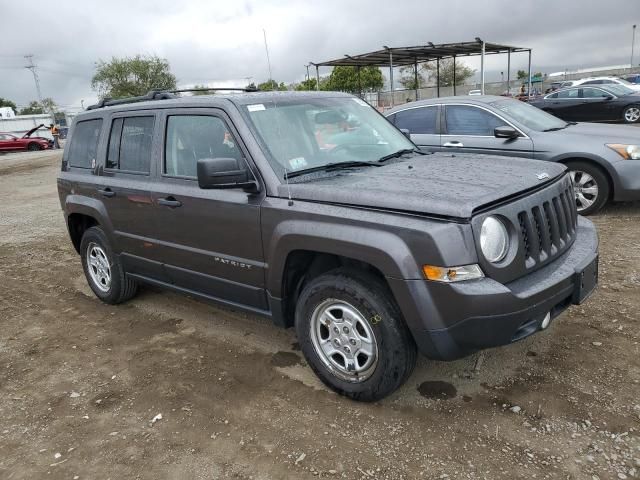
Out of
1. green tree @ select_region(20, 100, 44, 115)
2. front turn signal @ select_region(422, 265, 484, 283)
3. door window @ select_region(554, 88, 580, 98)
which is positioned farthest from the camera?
green tree @ select_region(20, 100, 44, 115)

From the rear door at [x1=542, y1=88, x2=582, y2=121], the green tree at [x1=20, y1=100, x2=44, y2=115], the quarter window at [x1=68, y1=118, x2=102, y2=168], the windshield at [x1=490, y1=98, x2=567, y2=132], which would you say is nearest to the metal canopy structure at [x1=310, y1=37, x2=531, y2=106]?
the rear door at [x1=542, y1=88, x2=582, y2=121]

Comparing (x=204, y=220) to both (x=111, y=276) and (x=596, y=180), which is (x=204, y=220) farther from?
(x=596, y=180)

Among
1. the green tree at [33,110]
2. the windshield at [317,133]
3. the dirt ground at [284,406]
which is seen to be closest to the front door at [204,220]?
the windshield at [317,133]

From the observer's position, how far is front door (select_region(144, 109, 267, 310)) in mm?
3508

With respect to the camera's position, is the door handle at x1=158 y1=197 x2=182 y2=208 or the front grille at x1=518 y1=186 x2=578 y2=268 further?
the door handle at x1=158 y1=197 x2=182 y2=208

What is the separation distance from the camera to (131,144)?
4430mm

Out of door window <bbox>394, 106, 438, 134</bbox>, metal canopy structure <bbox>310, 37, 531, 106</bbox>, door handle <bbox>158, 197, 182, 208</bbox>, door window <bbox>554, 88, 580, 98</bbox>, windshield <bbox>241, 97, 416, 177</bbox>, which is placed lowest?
door window <bbox>554, 88, 580, 98</bbox>

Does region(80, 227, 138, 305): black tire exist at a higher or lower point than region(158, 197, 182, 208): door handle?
lower

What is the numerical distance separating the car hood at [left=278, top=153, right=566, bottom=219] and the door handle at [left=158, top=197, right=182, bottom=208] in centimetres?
99

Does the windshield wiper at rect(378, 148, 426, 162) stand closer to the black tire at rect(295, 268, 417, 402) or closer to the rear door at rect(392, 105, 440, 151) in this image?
the black tire at rect(295, 268, 417, 402)

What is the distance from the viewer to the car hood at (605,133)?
675 cm

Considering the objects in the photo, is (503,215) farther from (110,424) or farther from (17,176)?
(17,176)

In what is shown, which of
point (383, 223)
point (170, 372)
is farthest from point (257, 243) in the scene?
point (170, 372)

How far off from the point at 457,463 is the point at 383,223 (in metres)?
1.26
